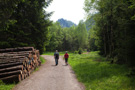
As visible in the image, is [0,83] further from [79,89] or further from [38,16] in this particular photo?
[38,16]

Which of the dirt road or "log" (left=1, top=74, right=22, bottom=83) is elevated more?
"log" (left=1, top=74, right=22, bottom=83)

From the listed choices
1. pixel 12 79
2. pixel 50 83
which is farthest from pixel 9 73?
pixel 50 83

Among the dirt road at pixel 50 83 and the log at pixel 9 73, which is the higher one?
the log at pixel 9 73

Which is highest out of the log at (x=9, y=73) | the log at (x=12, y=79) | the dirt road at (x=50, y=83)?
the log at (x=9, y=73)

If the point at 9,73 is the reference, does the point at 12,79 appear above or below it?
below

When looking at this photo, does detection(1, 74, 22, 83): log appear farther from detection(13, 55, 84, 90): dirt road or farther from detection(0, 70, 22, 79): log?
detection(13, 55, 84, 90): dirt road

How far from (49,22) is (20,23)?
149 inches

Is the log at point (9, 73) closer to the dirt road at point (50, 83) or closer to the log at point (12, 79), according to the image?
the log at point (12, 79)

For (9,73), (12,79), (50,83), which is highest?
(9,73)

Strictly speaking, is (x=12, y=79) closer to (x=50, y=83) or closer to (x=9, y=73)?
(x=9, y=73)

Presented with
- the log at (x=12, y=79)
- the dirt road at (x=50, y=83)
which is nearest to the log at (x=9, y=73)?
the log at (x=12, y=79)

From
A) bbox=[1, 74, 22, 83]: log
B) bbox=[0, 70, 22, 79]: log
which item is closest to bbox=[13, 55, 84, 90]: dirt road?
bbox=[1, 74, 22, 83]: log

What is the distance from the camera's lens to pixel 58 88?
5539mm

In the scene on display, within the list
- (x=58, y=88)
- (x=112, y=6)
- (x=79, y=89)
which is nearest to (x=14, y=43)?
(x=58, y=88)
